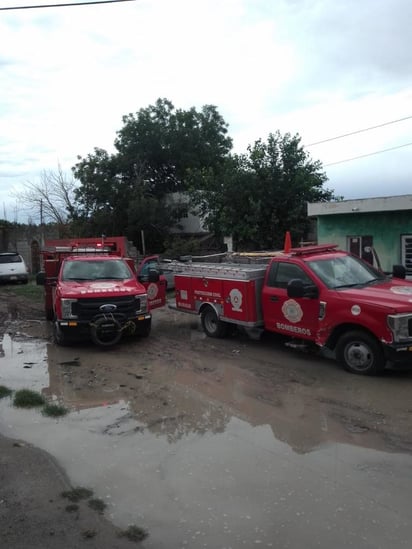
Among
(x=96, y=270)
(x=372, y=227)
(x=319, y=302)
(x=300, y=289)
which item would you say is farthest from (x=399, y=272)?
(x=372, y=227)

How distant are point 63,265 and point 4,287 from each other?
534 inches

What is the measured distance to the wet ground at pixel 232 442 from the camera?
12.5 feet

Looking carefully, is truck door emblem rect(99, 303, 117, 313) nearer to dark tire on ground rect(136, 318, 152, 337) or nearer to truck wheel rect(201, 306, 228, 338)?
dark tire on ground rect(136, 318, 152, 337)

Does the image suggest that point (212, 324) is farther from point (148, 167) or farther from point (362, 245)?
point (148, 167)

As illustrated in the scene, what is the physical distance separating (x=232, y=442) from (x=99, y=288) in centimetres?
578

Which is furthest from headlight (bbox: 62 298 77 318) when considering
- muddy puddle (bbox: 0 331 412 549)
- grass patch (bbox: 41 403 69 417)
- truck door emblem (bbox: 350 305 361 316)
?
truck door emblem (bbox: 350 305 361 316)

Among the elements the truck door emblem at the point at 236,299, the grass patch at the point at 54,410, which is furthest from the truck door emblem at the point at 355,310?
the grass patch at the point at 54,410

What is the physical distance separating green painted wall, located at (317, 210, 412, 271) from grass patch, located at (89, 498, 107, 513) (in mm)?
13027

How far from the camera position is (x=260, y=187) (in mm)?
20234

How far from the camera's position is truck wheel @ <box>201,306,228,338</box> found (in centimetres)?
1061

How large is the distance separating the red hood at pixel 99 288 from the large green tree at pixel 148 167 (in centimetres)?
2040

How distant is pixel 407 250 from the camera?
15109 mm

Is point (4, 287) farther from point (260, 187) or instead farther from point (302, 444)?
Answer: point (302, 444)

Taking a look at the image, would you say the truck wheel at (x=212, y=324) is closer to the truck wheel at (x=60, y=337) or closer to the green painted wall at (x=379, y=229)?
the truck wheel at (x=60, y=337)
